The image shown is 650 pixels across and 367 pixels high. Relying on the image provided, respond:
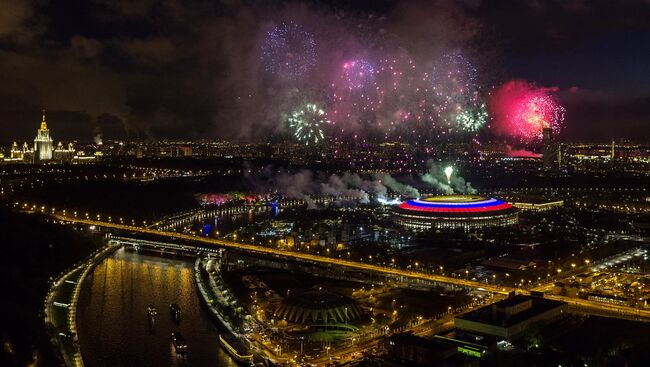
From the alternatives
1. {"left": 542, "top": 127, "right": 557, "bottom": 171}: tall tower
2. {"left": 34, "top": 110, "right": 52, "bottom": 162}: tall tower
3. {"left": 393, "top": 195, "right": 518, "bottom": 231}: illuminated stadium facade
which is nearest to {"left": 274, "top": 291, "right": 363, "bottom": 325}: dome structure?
{"left": 393, "top": 195, "right": 518, "bottom": 231}: illuminated stadium facade

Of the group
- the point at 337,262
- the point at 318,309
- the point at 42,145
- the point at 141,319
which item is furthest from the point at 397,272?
the point at 42,145

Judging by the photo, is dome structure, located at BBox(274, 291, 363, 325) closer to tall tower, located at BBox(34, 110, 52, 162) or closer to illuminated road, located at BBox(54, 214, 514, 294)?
illuminated road, located at BBox(54, 214, 514, 294)

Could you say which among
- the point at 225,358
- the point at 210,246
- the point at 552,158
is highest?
the point at 552,158

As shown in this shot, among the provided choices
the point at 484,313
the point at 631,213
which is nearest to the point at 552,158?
the point at 631,213

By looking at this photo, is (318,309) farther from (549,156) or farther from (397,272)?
(549,156)

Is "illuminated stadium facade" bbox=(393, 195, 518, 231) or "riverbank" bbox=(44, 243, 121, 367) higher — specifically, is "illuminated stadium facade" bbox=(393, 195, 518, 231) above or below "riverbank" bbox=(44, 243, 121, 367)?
above

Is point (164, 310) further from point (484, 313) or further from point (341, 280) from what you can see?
point (484, 313)
